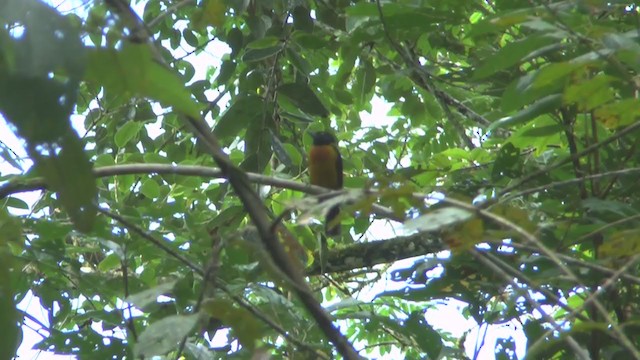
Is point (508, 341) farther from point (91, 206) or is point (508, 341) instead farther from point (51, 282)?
point (91, 206)

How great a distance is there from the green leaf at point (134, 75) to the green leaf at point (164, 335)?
0.46m

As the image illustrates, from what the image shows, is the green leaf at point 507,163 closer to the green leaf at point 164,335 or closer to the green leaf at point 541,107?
the green leaf at point 541,107

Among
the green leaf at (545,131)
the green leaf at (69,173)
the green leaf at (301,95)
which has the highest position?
the green leaf at (301,95)

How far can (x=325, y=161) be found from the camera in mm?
4473

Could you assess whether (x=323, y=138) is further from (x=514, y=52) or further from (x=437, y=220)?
(x=437, y=220)

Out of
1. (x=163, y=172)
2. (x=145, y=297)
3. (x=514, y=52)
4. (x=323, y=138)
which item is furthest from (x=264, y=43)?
(x=323, y=138)

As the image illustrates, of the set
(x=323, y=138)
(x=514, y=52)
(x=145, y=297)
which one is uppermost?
(x=323, y=138)

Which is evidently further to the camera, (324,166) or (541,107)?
(324,166)

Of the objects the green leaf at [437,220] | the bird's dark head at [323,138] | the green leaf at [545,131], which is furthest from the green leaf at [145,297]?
the bird's dark head at [323,138]

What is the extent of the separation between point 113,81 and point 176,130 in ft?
11.7

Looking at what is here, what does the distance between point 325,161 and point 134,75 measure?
3771mm

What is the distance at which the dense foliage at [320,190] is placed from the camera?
2.49ft

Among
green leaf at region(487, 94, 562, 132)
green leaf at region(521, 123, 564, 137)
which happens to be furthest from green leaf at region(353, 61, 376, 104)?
green leaf at region(487, 94, 562, 132)

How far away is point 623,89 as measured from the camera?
77.5 inches
